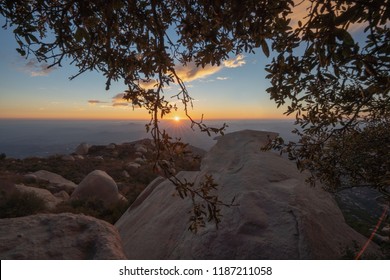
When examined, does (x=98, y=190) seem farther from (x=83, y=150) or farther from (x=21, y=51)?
(x=83, y=150)

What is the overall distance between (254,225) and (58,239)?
170 inches

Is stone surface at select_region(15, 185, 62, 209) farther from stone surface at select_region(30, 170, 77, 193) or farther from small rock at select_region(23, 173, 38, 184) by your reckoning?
small rock at select_region(23, 173, 38, 184)

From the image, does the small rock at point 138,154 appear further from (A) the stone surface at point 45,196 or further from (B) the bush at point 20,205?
(B) the bush at point 20,205

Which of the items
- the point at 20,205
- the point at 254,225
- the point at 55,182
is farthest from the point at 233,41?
the point at 55,182

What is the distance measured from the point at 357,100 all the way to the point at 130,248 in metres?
7.55

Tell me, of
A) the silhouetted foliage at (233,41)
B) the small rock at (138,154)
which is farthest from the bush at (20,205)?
the small rock at (138,154)

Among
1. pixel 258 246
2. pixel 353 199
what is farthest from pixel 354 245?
pixel 353 199

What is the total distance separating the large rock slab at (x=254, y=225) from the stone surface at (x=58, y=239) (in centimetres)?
198

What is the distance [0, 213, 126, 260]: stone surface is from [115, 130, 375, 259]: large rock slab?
1983mm

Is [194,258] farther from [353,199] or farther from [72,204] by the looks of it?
[353,199]

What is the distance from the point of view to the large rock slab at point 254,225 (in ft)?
18.3

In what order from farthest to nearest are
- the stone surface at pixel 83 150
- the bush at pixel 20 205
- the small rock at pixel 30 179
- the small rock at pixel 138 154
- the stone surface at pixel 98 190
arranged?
1. the stone surface at pixel 83 150
2. the small rock at pixel 138 154
3. the small rock at pixel 30 179
4. the stone surface at pixel 98 190
5. the bush at pixel 20 205

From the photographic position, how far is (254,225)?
19.8 ft

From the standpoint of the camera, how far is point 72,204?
16172mm
